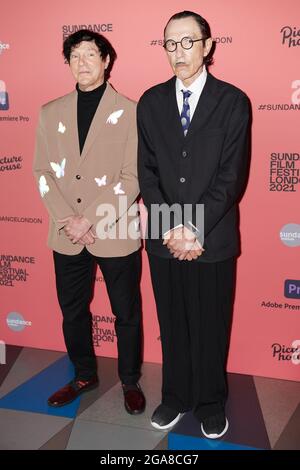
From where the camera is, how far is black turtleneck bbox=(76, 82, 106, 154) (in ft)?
8.00

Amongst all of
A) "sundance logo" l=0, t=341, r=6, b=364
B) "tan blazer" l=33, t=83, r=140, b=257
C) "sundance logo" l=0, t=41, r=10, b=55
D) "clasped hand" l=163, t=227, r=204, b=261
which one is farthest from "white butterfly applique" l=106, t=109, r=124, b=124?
"sundance logo" l=0, t=341, r=6, b=364

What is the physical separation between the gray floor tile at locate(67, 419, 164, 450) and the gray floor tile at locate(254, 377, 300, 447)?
0.59 m

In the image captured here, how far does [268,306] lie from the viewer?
2.89m

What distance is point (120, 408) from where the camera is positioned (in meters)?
2.71

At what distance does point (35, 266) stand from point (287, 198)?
1.70m

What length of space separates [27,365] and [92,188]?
1410 mm

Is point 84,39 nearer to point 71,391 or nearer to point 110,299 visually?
point 110,299

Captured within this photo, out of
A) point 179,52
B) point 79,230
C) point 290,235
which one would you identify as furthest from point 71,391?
point 179,52

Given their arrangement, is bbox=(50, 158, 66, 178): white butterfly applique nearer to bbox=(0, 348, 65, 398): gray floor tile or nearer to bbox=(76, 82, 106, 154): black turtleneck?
bbox=(76, 82, 106, 154): black turtleneck

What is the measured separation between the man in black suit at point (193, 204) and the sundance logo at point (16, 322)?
51.2 inches

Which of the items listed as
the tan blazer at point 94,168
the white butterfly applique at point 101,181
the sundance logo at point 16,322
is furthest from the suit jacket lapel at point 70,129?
the sundance logo at point 16,322

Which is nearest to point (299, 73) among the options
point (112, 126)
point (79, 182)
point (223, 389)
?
point (112, 126)

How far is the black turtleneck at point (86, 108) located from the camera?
2.44 m

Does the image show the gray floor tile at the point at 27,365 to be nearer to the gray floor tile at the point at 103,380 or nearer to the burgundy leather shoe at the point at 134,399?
the gray floor tile at the point at 103,380
